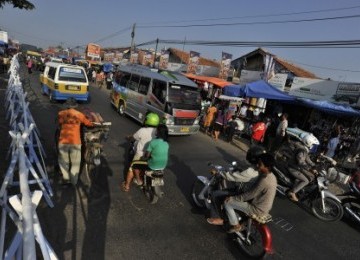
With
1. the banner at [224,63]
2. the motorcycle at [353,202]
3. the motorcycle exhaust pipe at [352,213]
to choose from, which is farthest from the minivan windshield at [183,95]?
the banner at [224,63]

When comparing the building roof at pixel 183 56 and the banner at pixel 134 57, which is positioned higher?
the building roof at pixel 183 56

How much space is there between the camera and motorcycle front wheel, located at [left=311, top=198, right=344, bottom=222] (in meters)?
6.23

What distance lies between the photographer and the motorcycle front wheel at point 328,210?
623 cm

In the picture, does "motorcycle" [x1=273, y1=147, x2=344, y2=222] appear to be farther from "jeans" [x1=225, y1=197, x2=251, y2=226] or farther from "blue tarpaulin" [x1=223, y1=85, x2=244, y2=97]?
"blue tarpaulin" [x1=223, y1=85, x2=244, y2=97]

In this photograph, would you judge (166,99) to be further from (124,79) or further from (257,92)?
(257,92)

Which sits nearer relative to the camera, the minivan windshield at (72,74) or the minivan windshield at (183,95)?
the minivan windshield at (183,95)

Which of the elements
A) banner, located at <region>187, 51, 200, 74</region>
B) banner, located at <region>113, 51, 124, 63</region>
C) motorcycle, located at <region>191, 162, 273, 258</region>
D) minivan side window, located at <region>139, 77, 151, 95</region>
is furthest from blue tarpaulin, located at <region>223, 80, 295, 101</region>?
banner, located at <region>113, 51, 124, 63</region>

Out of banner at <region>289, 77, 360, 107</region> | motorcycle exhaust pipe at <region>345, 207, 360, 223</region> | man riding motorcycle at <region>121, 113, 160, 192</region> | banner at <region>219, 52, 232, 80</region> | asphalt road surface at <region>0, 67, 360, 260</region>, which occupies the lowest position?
Result: asphalt road surface at <region>0, 67, 360, 260</region>

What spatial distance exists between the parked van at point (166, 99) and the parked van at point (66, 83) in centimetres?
273

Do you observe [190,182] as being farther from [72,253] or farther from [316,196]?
[72,253]

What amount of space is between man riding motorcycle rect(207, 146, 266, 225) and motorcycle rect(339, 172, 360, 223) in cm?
306

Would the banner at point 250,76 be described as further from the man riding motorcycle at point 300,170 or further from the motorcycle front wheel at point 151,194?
the motorcycle front wheel at point 151,194

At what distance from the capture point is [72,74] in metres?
13.9

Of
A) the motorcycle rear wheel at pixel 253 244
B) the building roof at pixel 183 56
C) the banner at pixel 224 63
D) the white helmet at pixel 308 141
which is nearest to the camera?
the motorcycle rear wheel at pixel 253 244
